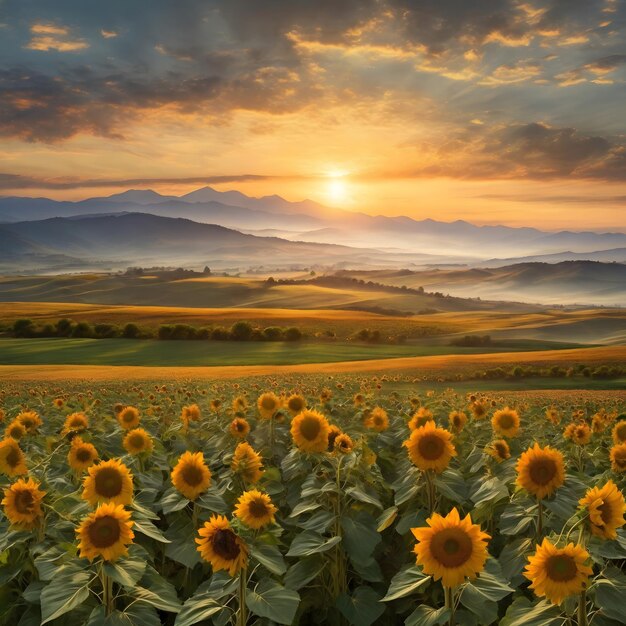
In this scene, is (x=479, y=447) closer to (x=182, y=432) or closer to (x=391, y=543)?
(x=391, y=543)

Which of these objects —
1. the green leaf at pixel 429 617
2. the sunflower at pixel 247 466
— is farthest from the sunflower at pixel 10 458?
the green leaf at pixel 429 617

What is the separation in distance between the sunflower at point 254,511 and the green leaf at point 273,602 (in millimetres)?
402

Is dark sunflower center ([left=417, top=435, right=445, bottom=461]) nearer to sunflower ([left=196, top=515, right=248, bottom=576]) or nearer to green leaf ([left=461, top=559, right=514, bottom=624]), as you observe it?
green leaf ([left=461, top=559, right=514, bottom=624])

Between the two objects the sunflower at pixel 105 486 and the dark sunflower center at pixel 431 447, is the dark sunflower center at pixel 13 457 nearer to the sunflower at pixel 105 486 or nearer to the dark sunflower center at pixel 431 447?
the sunflower at pixel 105 486

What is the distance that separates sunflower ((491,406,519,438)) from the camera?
7.88 m

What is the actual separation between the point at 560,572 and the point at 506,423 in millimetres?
4696

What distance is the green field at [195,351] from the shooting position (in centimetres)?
4372

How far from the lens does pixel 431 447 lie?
5.40 m

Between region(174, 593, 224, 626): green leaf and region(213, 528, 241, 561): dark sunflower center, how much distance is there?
317 mm

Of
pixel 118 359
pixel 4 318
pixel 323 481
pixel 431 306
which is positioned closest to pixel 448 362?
pixel 118 359

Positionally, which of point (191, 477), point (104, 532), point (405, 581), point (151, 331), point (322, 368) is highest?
point (104, 532)

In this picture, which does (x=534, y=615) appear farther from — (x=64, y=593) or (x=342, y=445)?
(x=64, y=593)

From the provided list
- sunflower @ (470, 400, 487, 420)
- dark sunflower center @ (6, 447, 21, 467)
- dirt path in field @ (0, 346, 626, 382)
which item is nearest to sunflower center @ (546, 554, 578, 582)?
dark sunflower center @ (6, 447, 21, 467)

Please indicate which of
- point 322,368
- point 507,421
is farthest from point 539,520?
point 322,368
